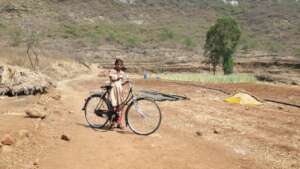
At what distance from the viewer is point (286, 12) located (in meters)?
99.3

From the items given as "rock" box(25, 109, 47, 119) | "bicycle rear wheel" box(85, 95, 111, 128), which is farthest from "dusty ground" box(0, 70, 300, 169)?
"bicycle rear wheel" box(85, 95, 111, 128)

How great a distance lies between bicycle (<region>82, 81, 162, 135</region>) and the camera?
949 cm

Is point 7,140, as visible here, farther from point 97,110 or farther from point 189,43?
point 189,43

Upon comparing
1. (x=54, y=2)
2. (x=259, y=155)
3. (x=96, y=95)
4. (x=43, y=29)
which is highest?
(x=54, y=2)

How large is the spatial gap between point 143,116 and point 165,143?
1117 mm

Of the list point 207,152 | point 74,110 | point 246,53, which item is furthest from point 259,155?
point 246,53

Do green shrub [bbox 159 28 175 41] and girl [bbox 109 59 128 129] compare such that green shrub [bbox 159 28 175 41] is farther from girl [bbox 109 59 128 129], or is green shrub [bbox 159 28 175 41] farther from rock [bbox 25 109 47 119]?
girl [bbox 109 59 128 129]

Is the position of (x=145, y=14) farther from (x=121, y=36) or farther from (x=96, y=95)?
(x=96, y=95)

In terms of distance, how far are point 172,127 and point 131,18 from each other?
8785cm

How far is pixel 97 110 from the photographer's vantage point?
1016 cm

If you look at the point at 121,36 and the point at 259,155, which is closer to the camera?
the point at 259,155

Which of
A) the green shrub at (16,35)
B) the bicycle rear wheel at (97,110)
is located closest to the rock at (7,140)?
the bicycle rear wheel at (97,110)

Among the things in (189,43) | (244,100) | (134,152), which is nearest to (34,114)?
(134,152)

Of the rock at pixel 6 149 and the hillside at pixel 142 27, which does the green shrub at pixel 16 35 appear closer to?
the hillside at pixel 142 27
